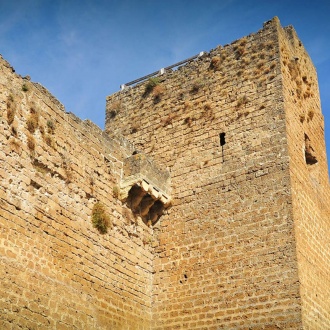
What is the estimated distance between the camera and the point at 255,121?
11.9m

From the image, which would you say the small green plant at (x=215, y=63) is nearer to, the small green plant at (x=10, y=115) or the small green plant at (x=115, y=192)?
the small green plant at (x=115, y=192)

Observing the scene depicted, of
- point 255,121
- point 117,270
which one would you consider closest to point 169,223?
point 117,270

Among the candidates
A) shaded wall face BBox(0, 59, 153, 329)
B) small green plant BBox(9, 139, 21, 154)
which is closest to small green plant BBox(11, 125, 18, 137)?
shaded wall face BBox(0, 59, 153, 329)

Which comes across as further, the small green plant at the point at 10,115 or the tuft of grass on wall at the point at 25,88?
the tuft of grass on wall at the point at 25,88

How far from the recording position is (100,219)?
414 inches

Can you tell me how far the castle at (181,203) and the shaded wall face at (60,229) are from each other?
0.03 metres

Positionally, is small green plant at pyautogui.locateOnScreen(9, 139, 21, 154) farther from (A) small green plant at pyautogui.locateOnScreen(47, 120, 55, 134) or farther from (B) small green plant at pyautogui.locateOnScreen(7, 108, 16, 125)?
(A) small green plant at pyautogui.locateOnScreen(47, 120, 55, 134)

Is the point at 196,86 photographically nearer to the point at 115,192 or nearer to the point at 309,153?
the point at 309,153

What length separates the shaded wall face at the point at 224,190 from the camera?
406 inches

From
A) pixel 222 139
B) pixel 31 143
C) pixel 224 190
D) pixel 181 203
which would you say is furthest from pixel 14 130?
pixel 222 139

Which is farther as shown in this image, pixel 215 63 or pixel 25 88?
pixel 215 63

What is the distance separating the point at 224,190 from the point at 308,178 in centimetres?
182

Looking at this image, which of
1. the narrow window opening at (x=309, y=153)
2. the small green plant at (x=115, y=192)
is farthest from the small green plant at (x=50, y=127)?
the narrow window opening at (x=309, y=153)

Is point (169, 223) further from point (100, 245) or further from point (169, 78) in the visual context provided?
point (169, 78)
